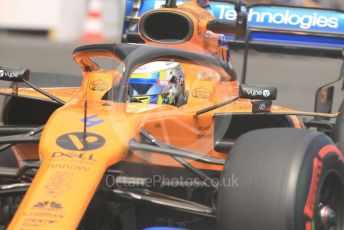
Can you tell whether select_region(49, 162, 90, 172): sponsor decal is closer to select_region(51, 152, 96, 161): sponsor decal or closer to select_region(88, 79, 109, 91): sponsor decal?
select_region(51, 152, 96, 161): sponsor decal

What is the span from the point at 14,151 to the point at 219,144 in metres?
1.15

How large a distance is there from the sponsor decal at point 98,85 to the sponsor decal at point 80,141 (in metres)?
0.77

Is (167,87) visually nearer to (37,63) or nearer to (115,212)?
(115,212)

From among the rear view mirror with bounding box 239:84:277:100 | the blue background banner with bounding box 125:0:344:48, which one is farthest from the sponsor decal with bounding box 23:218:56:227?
the blue background banner with bounding box 125:0:344:48

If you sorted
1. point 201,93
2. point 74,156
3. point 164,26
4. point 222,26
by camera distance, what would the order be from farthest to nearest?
1. point 222,26
2. point 164,26
3. point 201,93
4. point 74,156

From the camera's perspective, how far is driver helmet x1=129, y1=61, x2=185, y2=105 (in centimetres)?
437

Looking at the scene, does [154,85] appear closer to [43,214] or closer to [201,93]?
[201,93]

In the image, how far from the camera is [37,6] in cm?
1512

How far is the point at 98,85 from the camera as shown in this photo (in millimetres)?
4289

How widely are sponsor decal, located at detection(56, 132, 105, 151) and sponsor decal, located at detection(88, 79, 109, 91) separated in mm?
767

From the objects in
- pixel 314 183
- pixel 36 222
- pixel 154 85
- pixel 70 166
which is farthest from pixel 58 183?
pixel 154 85

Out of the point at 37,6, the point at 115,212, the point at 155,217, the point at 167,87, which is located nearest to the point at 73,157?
the point at 115,212

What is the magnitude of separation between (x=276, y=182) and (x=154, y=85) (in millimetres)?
1373

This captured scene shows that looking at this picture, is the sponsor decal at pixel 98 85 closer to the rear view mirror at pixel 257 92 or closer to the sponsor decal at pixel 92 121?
the sponsor decal at pixel 92 121
